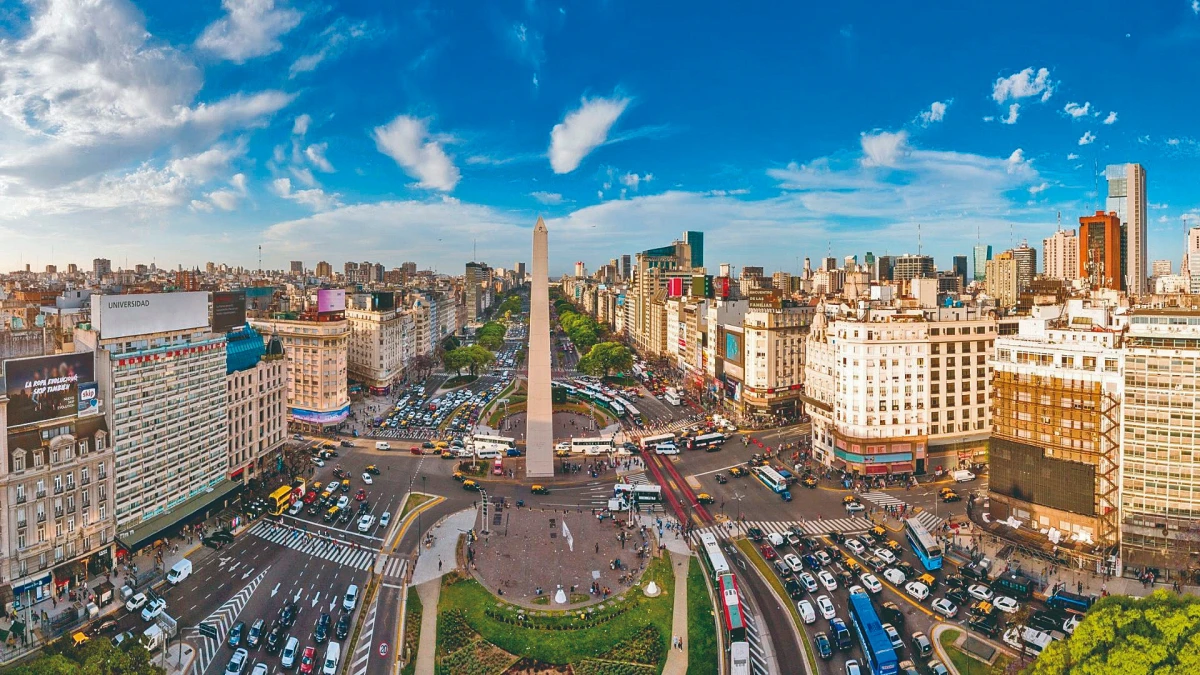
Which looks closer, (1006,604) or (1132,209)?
(1006,604)

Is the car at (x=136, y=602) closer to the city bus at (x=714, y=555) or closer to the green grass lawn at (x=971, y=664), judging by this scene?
the city bus at (x=714, y=555)

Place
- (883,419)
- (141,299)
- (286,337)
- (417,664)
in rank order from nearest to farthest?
1. (417,664)
2. (141,299)
3. (883,419)
4. (286,337)

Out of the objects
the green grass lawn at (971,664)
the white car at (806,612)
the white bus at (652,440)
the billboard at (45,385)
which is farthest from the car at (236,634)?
the white bus at (652,440)

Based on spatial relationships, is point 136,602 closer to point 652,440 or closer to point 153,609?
point 153,609

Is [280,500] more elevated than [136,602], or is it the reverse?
[280,500]

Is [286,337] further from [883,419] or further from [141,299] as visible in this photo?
[883,419]

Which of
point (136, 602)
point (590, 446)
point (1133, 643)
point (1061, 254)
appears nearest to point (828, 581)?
point (1133, 643)

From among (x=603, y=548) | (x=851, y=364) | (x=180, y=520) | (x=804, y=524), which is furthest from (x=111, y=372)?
(x=851, y=364)

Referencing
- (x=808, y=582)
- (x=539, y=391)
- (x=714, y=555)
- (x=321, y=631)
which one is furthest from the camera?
(x=539, y=391)
